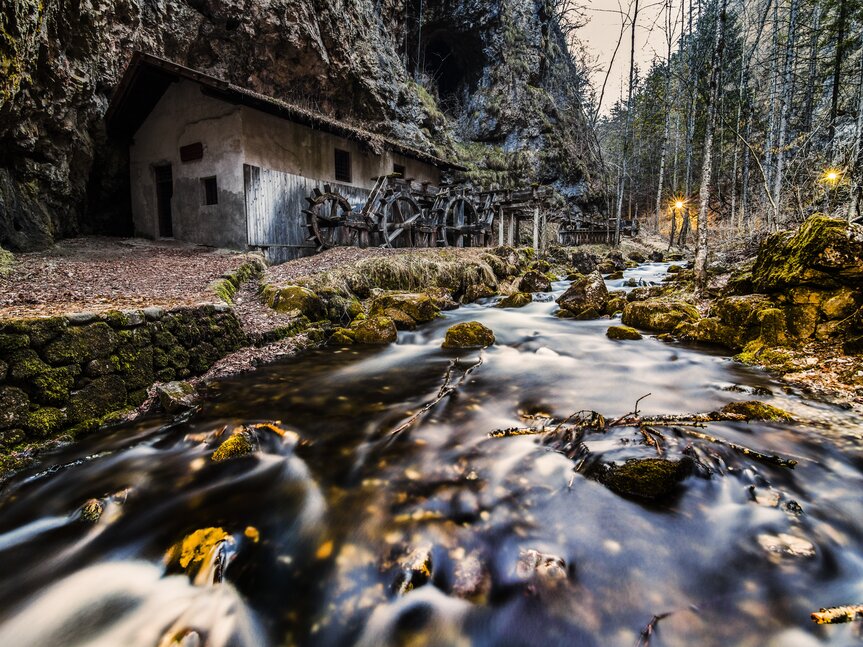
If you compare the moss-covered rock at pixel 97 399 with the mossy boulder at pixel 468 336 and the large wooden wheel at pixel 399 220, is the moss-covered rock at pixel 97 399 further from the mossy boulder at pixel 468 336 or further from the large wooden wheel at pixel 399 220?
the large wooden wheel at pixel 399 220

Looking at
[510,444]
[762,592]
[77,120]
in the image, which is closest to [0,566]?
[510,444]

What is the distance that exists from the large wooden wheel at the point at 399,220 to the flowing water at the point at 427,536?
11.6 metres

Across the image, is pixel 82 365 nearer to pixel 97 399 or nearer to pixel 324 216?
pixel 97 399

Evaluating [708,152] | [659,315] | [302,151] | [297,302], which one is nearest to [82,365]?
[297,302]

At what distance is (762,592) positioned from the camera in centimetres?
212

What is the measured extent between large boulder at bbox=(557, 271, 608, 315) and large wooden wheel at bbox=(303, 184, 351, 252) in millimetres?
7924

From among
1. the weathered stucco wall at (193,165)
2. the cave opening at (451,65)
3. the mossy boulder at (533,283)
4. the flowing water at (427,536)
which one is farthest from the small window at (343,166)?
the cave opening at (451,65)

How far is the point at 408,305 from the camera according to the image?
30.1 ft

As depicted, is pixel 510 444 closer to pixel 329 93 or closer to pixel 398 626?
pixel 398 626

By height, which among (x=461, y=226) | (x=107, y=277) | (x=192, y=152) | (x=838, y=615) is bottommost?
(x=838, y=615)

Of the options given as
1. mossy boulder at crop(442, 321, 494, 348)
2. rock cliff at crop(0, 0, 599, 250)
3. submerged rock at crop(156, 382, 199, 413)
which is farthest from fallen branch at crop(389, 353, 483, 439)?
rock cliff at crop(0, 0, 599, 250)

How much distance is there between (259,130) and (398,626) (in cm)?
1419

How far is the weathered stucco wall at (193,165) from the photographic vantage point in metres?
12.3

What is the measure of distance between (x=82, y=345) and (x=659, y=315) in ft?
30.4
